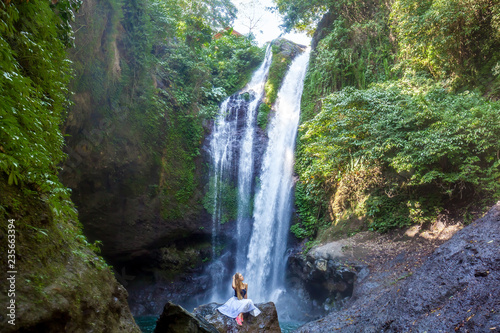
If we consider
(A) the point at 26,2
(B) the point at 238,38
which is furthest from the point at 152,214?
(B) the point at 238,38

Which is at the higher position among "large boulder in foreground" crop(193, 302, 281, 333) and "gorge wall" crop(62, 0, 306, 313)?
"gorge wall" crop(62, 0, 306, 313)

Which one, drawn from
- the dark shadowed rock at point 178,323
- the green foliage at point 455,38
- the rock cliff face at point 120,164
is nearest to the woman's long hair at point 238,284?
the dark shadowed rock at point 178,323

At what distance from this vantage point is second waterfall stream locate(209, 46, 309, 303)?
11891 millimetres

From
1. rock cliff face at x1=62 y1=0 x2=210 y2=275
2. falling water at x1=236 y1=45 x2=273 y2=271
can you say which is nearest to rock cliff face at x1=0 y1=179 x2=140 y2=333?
rock cliff face at x1=62 y1=0 x2=210 y2=275

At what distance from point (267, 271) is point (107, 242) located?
6.51 m

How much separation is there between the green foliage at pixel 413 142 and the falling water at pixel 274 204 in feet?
10.5

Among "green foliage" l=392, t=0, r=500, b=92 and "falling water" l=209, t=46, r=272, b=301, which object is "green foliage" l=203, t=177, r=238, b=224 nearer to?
"falling water" l=209, t=46, r=272, b=301

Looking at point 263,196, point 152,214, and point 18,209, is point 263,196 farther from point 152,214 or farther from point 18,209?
point 18,209

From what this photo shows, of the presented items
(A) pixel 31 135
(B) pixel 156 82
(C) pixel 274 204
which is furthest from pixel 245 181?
(A) pixel 31 135

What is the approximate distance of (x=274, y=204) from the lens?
1288 cm

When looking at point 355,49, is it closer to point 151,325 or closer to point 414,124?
point 414,124

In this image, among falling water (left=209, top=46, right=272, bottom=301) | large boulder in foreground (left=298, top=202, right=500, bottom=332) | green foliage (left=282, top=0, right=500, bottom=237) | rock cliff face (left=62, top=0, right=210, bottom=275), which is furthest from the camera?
falling water (left=209, top=46, right=272, bottom=301)

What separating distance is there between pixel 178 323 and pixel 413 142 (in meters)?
6.49

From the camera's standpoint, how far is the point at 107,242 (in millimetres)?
10656
